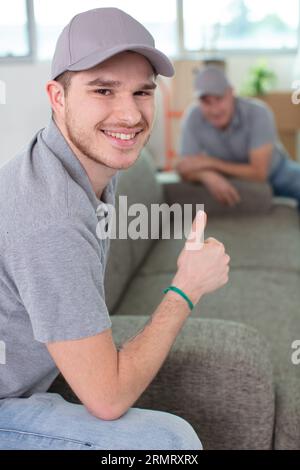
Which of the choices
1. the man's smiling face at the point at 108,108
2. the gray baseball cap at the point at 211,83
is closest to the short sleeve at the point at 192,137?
the gray baseball cap at the point at 211,83

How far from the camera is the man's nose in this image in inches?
45.3

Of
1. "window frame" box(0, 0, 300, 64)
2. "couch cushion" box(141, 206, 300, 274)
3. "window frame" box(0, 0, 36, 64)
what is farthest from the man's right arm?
"window frame" box(0, 0, 36, 64)

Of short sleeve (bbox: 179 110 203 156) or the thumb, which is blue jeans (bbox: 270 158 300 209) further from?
the thumb

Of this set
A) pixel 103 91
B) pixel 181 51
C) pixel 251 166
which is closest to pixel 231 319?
pixel 103 91

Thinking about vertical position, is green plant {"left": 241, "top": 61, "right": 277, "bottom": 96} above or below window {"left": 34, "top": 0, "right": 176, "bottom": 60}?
below

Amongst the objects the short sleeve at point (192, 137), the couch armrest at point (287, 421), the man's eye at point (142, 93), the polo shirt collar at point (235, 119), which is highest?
the man's eye at point (142, 93)

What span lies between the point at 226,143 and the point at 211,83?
31 centimetres

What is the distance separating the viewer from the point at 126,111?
115 cm

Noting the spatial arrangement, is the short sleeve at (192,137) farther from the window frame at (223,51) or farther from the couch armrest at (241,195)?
the window frame at (223,51)

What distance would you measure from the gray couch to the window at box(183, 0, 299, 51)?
289cm

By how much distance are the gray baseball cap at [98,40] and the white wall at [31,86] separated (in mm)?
4356

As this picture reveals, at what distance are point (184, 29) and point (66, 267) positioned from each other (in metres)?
4.84

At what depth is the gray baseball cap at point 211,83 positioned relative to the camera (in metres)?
3.06

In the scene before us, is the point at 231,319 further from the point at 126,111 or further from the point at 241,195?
the point at 241,195
